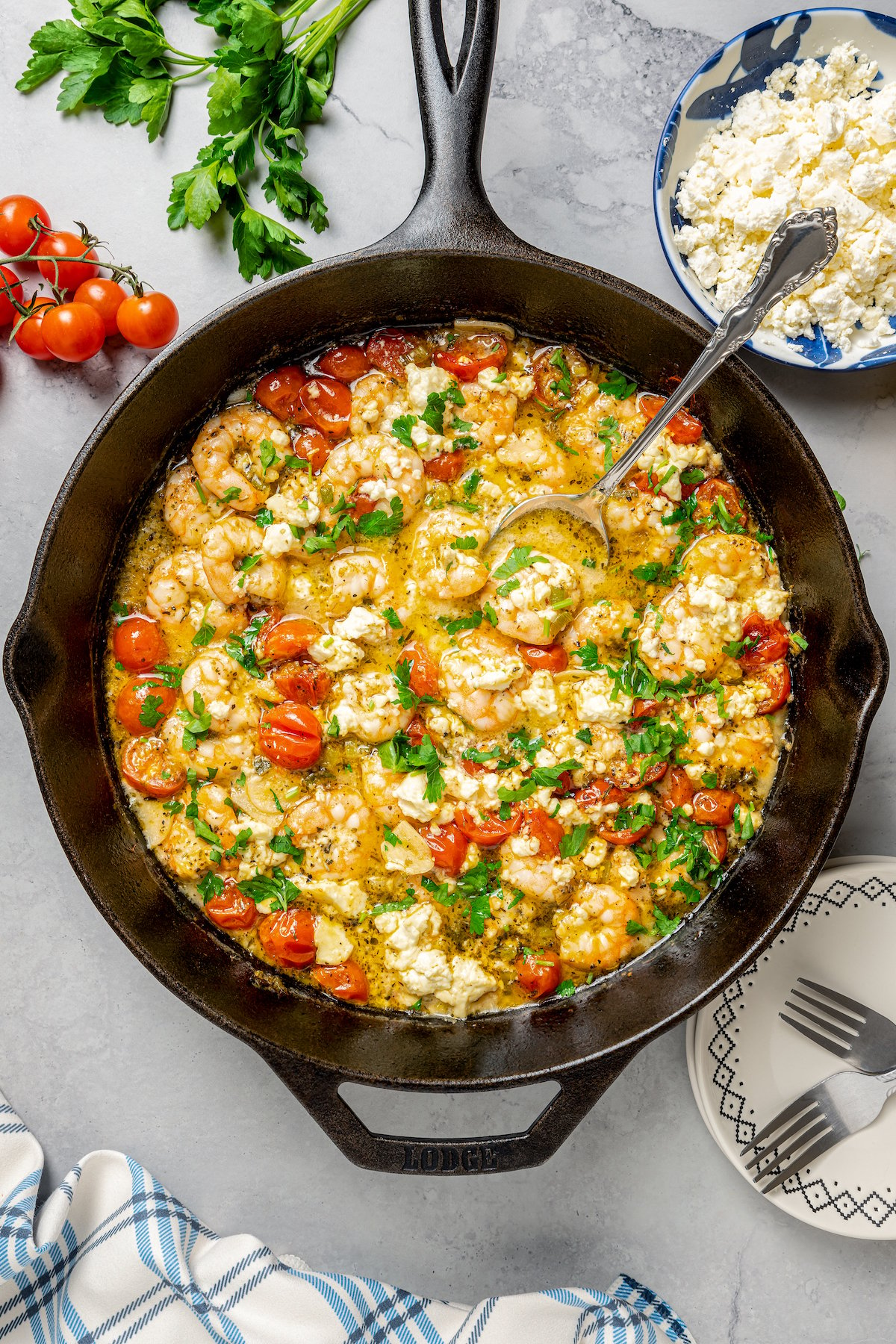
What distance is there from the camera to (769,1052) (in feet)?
11.7

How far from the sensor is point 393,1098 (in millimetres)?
3711

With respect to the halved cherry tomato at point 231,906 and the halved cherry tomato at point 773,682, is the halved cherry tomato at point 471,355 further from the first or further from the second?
the halved cherry tomato at point 231,906

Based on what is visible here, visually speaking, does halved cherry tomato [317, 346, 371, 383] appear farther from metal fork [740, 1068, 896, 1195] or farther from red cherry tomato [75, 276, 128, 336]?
metal fork [740, 1068, 896, 1195]

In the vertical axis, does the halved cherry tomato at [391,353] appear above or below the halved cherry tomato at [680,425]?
above

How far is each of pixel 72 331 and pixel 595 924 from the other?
2.73 meters

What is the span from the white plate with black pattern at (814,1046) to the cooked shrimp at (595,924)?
44 centimetres

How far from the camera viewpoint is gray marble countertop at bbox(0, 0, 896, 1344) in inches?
Result: 146

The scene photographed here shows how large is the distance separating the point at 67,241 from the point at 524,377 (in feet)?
5.63

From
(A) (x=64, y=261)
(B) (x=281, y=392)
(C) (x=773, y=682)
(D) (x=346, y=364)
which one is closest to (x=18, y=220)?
(A) (x=64, y=261)

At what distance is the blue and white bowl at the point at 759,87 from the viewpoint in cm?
341

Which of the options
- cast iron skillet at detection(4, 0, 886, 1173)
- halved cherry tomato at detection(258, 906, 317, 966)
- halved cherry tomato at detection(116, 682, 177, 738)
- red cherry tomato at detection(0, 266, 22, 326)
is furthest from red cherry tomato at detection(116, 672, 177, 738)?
red cherry tomato at detection(0, 266, 22, 326)

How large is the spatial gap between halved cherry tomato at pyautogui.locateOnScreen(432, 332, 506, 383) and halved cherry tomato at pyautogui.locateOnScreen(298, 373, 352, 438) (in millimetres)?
380

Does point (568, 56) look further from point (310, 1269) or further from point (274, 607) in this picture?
point (310, 1269)

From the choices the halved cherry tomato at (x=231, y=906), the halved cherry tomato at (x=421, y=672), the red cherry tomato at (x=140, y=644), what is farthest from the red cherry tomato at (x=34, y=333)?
the halved cherry tomato at (x=231, y=906)
